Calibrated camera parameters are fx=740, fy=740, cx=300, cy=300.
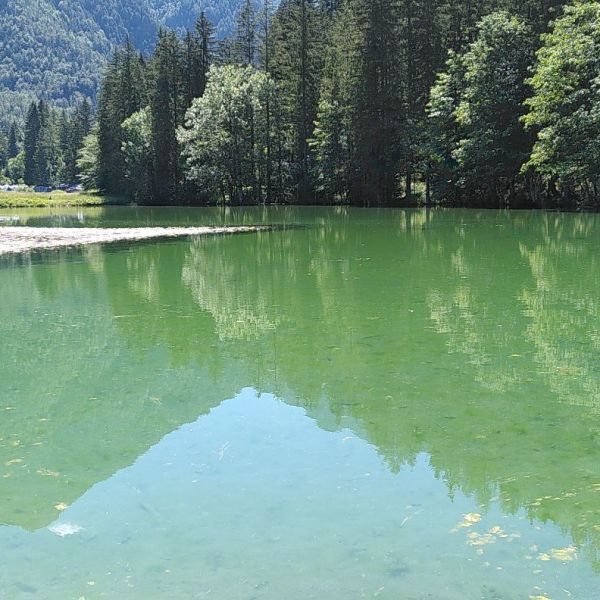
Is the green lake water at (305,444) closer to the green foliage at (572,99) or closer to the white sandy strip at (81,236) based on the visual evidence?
the white sandy strip at (81,236)

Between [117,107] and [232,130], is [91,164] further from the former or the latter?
[232,130]

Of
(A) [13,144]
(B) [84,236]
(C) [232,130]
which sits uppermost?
(A) [13,144]

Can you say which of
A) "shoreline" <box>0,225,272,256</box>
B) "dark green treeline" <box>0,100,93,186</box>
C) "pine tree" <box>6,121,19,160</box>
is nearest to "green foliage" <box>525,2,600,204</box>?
"shoreline" <box>0,225,272,256</box>

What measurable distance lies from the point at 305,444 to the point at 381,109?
44796 millimetres

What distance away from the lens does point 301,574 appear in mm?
3748

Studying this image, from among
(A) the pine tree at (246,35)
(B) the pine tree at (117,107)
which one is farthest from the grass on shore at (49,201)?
(A) the pine tree at (246,35)

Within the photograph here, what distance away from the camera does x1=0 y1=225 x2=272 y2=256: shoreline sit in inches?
954

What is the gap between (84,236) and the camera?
28.0 meters

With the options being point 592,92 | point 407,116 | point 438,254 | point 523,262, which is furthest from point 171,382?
point 407,116

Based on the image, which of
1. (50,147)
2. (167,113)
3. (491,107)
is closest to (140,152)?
(167,113)

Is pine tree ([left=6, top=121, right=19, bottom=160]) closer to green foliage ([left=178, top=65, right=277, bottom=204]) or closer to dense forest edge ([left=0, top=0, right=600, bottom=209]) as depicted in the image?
dense forest edge ([left=0, top=0, right=600, bottom=209])

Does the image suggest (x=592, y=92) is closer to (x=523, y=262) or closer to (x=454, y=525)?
(x=523, y=262)

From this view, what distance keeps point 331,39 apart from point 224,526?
180 ft

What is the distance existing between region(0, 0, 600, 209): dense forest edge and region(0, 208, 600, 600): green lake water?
2380 centimetres
